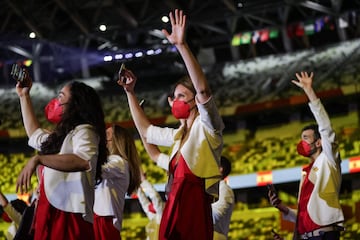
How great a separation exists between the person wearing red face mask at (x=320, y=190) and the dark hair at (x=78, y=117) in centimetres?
184

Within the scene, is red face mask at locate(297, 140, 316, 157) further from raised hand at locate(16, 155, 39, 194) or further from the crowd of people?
raised hand at locate(16, 155, 39, 194)

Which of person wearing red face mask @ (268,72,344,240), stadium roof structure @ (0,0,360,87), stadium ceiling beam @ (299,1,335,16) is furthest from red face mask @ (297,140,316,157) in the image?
stadium ceiling beam @ (299,1,335,16)

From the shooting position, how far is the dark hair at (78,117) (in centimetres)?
403

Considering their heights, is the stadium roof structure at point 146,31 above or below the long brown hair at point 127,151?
above

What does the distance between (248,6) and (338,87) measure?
8.78 ft

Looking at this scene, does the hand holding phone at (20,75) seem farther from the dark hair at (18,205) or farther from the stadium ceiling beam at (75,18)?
the stadium ceiling beam at (75,18)

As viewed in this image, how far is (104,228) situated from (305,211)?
151 cm

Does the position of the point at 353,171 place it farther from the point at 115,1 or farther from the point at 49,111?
the point at 49,111

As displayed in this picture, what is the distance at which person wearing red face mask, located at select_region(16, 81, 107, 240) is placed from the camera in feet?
12.7

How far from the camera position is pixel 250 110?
17.9 m

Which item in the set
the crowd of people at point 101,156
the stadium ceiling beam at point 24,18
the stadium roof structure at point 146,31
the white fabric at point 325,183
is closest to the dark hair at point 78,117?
the crowd of people at point 101,156

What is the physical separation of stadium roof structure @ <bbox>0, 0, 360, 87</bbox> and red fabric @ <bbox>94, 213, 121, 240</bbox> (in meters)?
11.6

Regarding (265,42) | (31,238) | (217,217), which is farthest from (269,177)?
(31,238)

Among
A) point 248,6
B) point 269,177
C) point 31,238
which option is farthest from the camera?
point 248,6
